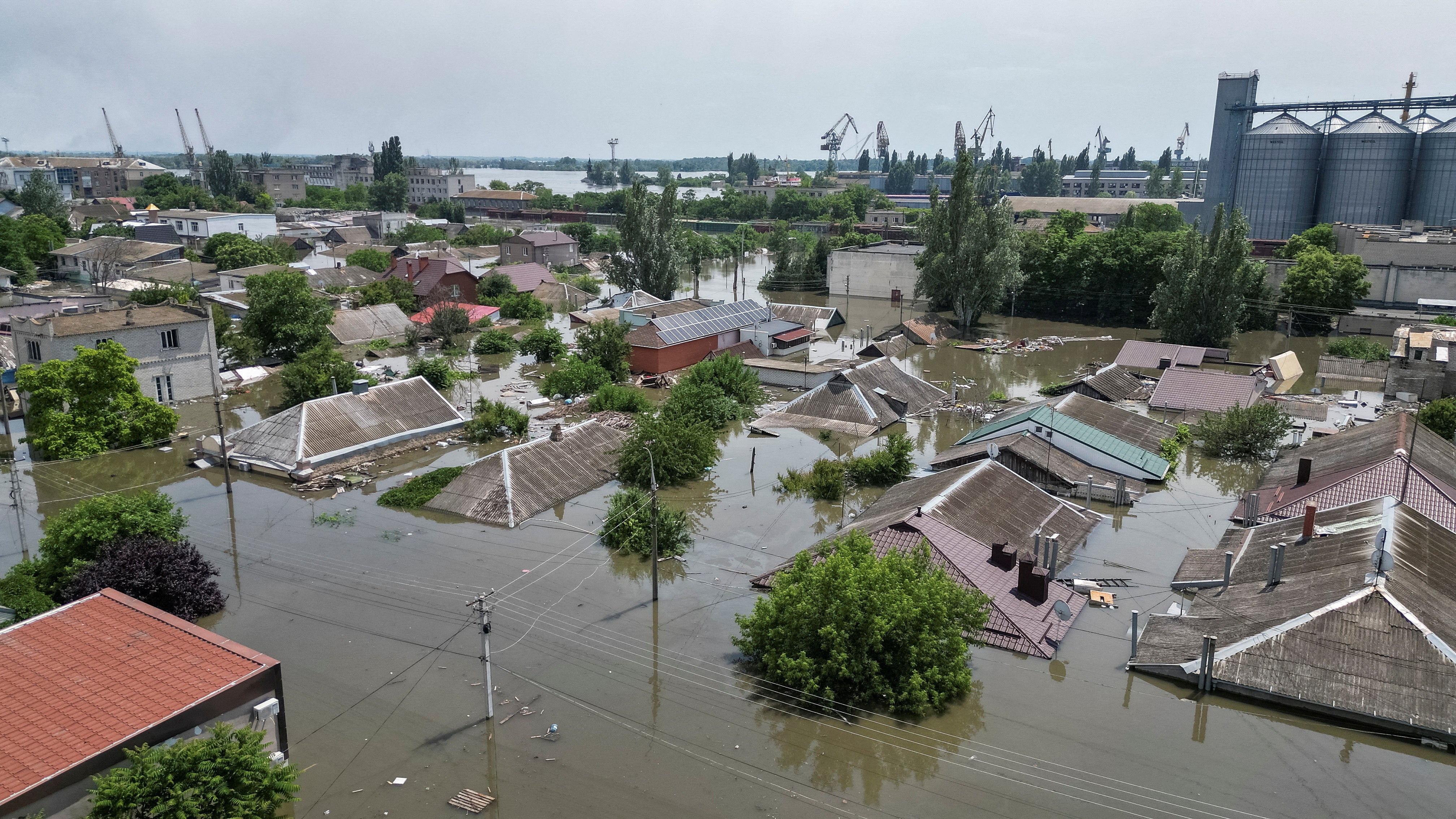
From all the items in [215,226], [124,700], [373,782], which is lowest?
[373,782]

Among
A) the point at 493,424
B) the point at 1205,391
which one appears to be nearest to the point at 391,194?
the point at 493,424

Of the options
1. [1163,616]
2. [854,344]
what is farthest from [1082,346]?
[1163,616]

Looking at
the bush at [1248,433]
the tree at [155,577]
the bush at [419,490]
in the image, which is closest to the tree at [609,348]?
the bush at [419,490]

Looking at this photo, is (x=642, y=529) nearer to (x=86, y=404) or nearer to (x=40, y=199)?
(x=86, y=404)

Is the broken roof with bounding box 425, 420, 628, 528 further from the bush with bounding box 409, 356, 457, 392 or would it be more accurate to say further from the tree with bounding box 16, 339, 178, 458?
the tree with bounding box 16, 339, 178, 458

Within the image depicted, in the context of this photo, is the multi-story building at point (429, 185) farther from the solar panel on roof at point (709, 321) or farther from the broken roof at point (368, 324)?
the solar panel on roof at point (709, 321)

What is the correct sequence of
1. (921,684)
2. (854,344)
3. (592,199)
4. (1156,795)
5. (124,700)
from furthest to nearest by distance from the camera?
(592,199), (854,344), (921,684), (1156,795), (124,700)

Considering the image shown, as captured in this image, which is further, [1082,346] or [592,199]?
[592,199]

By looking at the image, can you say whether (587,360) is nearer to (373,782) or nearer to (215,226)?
(373,782)
